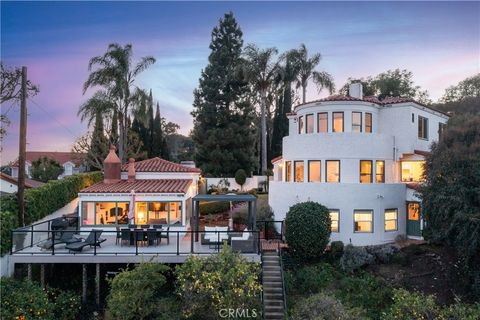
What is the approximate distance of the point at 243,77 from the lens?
4184 cm

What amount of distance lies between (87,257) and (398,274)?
48.8 ft

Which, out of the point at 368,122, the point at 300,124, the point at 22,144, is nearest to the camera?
the point at 22,144

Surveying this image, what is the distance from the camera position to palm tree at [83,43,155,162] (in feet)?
113

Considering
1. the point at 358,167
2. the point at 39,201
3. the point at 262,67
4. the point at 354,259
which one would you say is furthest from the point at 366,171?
the point at 262,67

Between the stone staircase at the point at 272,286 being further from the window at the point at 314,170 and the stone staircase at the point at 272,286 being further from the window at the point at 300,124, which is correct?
the window at the point at 300,124

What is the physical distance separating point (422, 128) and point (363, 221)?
8.97m

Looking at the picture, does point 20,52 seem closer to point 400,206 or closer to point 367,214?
point 367,214

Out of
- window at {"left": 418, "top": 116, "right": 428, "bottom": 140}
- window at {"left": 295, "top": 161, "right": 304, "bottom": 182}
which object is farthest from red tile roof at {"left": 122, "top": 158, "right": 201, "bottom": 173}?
window at {"left": 418, "top": 116, "right": 428, "bottom": 140}

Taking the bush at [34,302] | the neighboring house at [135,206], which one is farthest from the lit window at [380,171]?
the bush at [34,302]

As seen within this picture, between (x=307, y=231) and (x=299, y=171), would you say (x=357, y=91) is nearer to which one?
(x=299, y=171)

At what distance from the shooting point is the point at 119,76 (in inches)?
1366

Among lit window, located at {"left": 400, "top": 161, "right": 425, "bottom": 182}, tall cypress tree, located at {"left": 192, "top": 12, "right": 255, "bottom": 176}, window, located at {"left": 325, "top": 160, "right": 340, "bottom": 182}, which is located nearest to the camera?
window, located at {"left": 325, "top": 160, "right": 340, "bottom": 182}

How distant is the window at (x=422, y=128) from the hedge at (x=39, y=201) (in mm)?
24319

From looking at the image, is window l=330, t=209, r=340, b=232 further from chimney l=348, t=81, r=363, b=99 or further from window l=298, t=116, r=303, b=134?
chimney l=348, t=81, r=363, b=99
